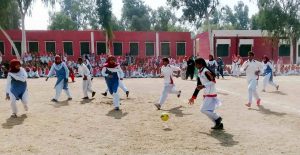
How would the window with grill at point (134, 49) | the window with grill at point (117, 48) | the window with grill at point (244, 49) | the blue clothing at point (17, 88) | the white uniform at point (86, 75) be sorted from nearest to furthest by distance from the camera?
Result: the blue clothing at point (17, 88), the white uniform at point (86, 75), the window with grill at point (117, 48), the window with grill at point (134, 49), the window with grill at point (244, 49)

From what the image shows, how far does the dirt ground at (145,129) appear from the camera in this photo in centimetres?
648

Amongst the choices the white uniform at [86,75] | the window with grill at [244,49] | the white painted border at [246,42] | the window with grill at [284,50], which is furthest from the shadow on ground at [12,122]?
the window with grill at [284,50]

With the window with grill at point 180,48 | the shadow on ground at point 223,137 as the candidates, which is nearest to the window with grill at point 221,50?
the window with grill at point 180,48

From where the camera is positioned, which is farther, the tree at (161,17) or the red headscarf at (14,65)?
the tree at (161,17)

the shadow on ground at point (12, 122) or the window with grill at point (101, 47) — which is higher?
the window with grill at point (101, 47)

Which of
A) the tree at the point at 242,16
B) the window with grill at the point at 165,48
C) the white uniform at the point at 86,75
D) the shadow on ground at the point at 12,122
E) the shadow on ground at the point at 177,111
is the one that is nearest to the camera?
the shadow on ground at the point at 12,122

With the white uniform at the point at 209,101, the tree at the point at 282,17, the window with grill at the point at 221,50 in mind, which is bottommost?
the white uniform at the point at 209,101

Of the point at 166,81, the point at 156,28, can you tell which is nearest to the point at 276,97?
the point at 166,81

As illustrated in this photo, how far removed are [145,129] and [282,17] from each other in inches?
1185

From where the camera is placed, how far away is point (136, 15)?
6575cm

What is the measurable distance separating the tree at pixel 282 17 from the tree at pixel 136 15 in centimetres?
3113

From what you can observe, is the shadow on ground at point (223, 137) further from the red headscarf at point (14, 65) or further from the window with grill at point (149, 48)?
the window with grill at point (149, 48)

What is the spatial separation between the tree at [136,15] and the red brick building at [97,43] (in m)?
27.4

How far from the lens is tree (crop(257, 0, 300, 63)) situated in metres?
34.7
